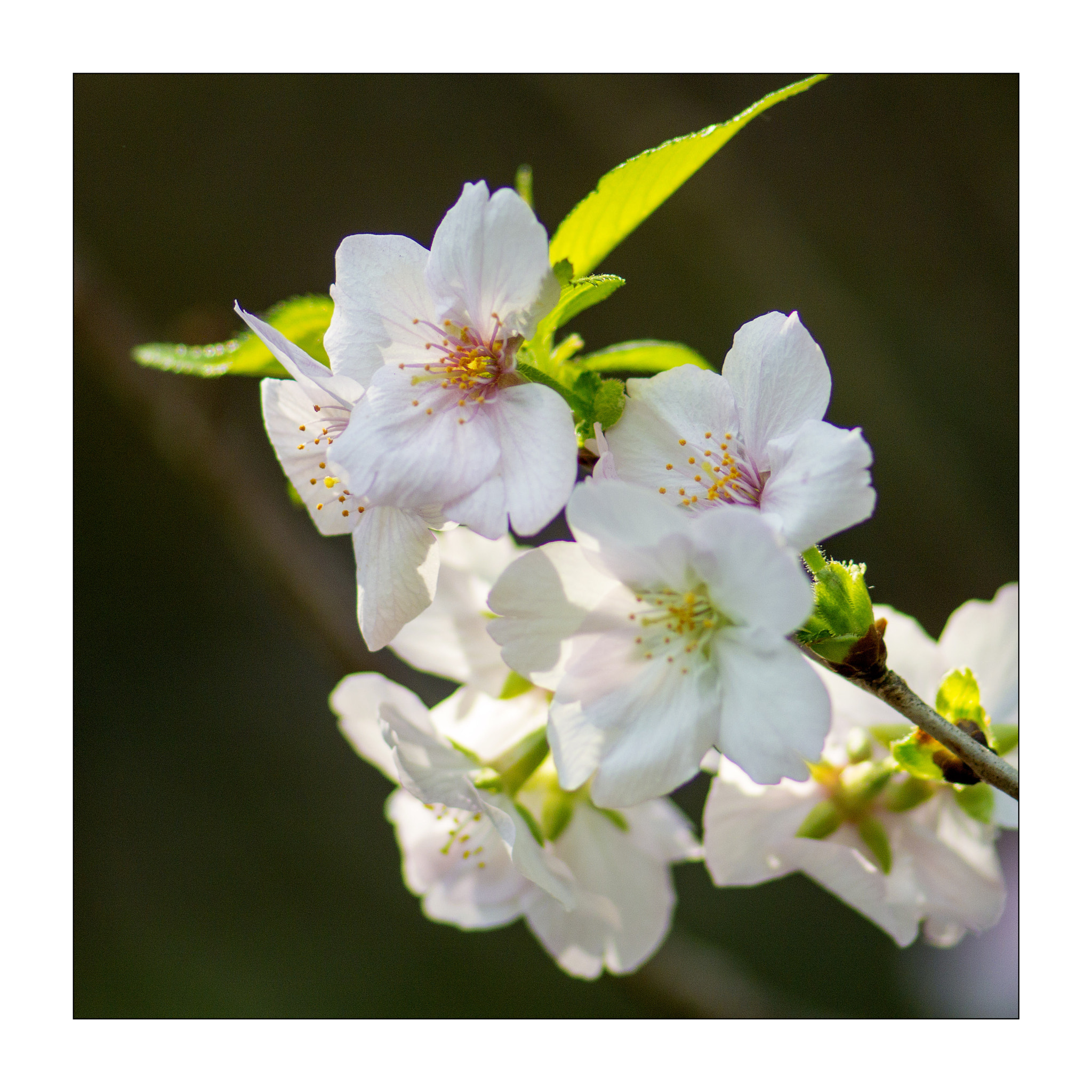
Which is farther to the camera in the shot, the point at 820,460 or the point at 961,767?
the point at 961,767

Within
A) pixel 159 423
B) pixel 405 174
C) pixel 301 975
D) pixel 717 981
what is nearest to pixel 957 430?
pixel 717 981

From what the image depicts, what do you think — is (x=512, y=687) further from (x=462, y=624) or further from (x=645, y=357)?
(x=645, y=357)

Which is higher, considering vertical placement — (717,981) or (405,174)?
(405,174)

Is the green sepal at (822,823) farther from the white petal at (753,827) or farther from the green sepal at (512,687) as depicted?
the green sepal at (512,687)

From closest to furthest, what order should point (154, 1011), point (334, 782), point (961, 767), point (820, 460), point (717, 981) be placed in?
point (820, 460)
point (961, 767)
point (717, 981)
point (154, 1011)
point (334, 782)

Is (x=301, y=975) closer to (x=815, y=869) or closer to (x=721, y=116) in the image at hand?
(x=815, y=869)

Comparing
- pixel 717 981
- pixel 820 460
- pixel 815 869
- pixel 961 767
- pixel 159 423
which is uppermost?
pixel 159 423

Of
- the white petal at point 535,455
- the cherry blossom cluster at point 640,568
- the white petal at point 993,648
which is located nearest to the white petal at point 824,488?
the cherry blossom cluster at point 640,568
